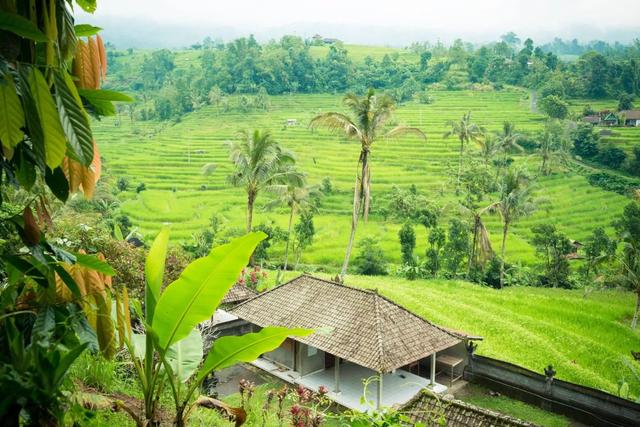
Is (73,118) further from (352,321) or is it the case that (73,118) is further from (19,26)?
(352,321)

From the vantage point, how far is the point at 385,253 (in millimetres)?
23281

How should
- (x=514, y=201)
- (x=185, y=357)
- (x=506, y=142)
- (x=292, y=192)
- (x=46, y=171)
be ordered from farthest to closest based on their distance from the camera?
(x=506, y=142)
(x=514, y=201)
(x=292, y=192)
(x=185, y=357)
(x=46, y=171)

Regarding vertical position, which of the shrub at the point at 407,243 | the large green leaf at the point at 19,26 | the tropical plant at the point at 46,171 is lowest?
the shrub at the point at 407,243

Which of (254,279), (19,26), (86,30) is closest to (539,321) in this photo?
(254,279)

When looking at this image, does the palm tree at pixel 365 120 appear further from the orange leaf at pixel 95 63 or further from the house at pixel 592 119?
the house at pixel 592 119

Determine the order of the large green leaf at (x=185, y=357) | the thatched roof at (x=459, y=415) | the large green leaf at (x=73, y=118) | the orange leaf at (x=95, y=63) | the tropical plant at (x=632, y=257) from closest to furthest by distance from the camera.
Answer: the large green leaf at (x=73, y=118)
the orange leaf at (x=95, y=63)
the large green leaf at (x=185, y=357)
the thatched roof at (x=459, y=415)
the tropical plant at (x=632, y=257)

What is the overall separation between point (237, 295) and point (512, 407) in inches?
232

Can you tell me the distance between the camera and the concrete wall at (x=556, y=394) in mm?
8594

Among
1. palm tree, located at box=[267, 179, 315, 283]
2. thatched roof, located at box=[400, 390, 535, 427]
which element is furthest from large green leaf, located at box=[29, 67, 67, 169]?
palm tree, located at box=[267, 179, 315, 283]

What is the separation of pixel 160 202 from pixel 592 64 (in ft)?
101

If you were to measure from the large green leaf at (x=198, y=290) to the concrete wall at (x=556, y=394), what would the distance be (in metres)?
8.01

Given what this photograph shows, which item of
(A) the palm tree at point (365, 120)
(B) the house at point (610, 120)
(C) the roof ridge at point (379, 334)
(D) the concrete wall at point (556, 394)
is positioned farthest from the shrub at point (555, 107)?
(C) the roof ridge at point (379, 334)

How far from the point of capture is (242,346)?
2.88 metres

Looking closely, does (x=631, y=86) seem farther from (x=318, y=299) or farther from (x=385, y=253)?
(x=318, y=299)
